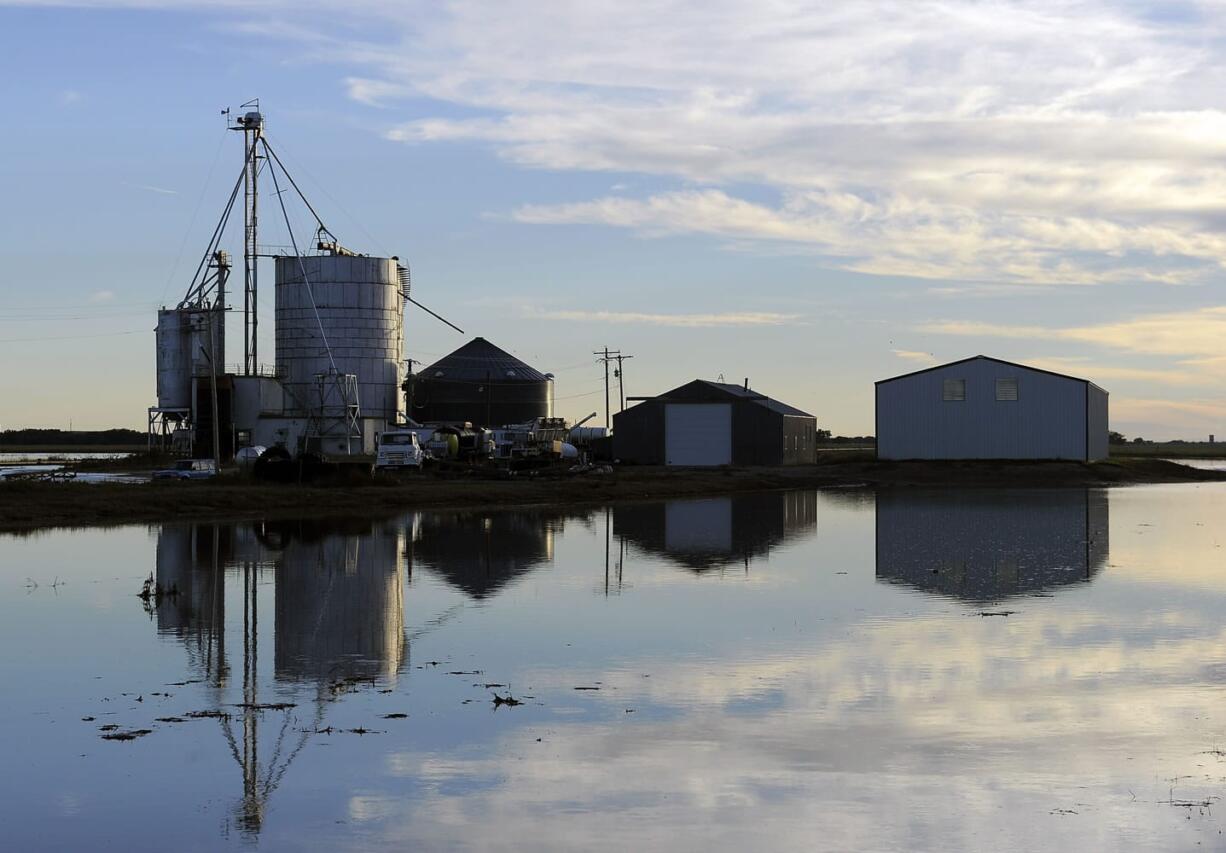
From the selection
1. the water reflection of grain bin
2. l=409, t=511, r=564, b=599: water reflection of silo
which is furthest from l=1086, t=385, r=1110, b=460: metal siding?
the water reflection of grain bin

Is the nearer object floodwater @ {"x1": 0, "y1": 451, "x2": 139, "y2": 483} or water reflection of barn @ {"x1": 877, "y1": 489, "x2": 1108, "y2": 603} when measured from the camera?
water reflection of barn @ {"x1": 877, "y1": 489, "x2": 1108, "y2": 603}

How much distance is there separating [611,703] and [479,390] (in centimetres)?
8872

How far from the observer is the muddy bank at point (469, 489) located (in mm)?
43094

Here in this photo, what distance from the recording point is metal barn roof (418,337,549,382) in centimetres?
10365

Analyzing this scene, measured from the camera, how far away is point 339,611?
22312 millimetres

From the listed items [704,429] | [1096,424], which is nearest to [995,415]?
[1096,424]

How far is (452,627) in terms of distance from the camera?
20859mm

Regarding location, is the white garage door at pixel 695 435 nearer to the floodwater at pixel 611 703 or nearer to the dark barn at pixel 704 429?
the dark barn at pixel 704 429

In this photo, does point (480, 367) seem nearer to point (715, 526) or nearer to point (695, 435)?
point (695, 435)

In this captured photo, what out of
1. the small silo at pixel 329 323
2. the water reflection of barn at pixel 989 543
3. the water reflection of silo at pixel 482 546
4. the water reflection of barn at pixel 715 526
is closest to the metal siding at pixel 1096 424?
the water reflection of barn at pixel 989 543

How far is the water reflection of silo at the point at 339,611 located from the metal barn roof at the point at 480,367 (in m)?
69.6

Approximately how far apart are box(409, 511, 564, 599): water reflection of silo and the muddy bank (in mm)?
3801

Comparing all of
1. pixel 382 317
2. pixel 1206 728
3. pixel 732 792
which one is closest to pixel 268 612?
pixel 732 792

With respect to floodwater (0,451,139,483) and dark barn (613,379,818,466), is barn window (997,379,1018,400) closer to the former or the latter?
dark barn (613,379,818,466)
